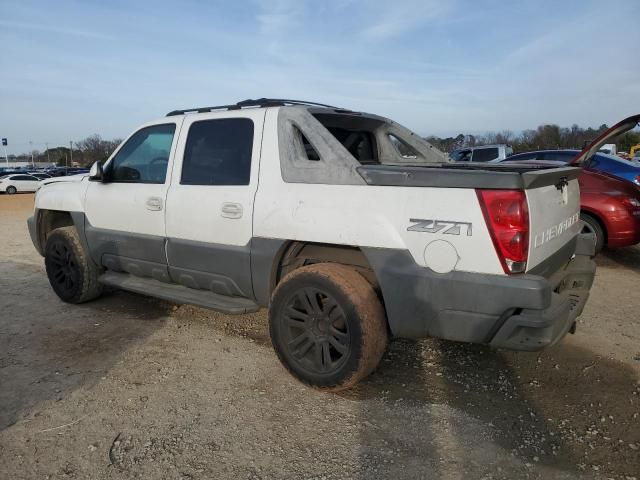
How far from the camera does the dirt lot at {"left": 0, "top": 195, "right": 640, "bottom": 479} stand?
258cm

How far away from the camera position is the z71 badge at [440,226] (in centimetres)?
275

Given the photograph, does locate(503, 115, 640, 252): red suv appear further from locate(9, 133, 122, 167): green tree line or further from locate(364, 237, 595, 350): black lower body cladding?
locate(9, 133, 122, 167): green tree line

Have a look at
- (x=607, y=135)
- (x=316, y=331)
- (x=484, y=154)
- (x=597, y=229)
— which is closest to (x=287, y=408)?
(x=316, y=331)

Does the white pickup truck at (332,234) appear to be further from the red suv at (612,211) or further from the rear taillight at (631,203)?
the rear taillight at (631,203)

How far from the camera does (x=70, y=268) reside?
515 cm

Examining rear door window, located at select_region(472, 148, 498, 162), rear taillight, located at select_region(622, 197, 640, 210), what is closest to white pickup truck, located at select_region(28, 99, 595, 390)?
rear taillight, located at select_region(622, 197, 640, 210)

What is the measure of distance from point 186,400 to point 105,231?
86.4 inches

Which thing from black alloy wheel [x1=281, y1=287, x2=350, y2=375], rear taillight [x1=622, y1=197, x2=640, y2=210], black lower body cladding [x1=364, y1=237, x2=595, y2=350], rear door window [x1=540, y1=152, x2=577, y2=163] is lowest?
black alloy wheel [x1=281, y1=287, x2=350, y2=375]

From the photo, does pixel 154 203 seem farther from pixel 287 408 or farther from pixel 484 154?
pixel 484 154

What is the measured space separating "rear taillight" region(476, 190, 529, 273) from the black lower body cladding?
5.2 inches

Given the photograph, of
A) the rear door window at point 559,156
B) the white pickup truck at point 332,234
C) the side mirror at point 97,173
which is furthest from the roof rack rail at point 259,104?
the rear door window at point 559,156

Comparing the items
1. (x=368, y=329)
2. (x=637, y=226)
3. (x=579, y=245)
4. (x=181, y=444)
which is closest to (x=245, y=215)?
(x=368, y=329)

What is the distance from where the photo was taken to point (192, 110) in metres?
4.34

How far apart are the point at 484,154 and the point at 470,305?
1336 centimetres
